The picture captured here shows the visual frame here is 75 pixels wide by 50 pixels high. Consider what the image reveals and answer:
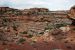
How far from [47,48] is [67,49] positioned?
5.87ft

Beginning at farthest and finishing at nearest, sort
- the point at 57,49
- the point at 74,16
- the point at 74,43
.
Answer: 1. the point at 74,16
2. the point at 74,43
3. the point at 57,49

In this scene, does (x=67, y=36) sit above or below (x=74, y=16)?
below

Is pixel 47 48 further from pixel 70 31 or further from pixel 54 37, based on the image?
pixel 70 31

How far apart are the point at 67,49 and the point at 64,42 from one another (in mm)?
4702

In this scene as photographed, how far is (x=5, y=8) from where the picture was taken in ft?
311

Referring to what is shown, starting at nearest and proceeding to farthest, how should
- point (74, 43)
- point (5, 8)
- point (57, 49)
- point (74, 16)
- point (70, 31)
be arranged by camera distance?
1. point (57, 49)
2. point (74, 43)
3. point (74, 16)
4. point (70, 31)
5. point (5, 8)

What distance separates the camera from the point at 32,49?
23.1 metres

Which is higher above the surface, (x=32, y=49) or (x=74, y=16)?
(x=74, y=16)

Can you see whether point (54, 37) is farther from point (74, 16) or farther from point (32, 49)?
point (32, 49)

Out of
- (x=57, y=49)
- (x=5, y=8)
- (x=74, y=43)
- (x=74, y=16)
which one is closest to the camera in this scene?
(x=57, y=49)

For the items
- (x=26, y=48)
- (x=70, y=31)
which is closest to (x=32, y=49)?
(x=26, y=48)

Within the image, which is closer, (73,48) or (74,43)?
(73,48)

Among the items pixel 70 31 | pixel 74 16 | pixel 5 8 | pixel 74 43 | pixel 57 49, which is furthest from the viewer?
pixel 5 8

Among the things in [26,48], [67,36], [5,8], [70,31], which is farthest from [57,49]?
[5,8]
